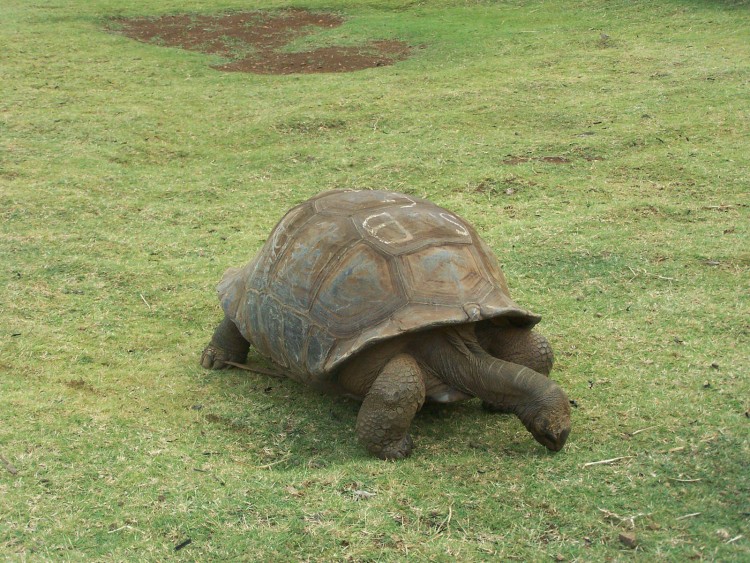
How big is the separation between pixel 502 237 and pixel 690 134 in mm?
2716

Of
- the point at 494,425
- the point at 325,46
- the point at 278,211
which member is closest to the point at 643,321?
the point at 494,425

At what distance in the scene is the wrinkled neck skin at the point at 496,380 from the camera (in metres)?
3.23

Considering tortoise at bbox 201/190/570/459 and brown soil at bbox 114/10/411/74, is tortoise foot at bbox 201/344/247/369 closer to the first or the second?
tortoise at bbox 201/190/570/459

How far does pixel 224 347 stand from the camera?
4.31 meters

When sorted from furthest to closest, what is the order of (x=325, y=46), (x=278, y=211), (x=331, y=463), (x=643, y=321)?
1. (x=325, y=46)
2. (x=278, y=211)
3. (x=643, y=321)
4. (x=331, y=463)

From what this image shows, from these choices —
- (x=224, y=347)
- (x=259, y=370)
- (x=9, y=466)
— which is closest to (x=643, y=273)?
(x=259, y=370)

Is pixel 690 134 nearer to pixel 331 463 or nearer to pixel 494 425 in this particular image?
pixel 494 425

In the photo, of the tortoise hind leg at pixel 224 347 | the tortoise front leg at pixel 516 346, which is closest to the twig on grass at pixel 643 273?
the tortoise front leg at pixel 516 346

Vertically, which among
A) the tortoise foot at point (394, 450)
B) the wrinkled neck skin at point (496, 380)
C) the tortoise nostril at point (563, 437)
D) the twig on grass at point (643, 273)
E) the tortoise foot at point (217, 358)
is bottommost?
the tortoise foot at point (217, 358)

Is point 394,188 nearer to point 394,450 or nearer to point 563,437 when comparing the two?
point 394,450

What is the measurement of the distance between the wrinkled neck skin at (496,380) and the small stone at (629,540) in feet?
2.00

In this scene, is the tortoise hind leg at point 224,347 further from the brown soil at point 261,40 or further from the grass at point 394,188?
the brown soil at point 261,40

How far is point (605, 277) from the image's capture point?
5020 millimetres

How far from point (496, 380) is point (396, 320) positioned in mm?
453
